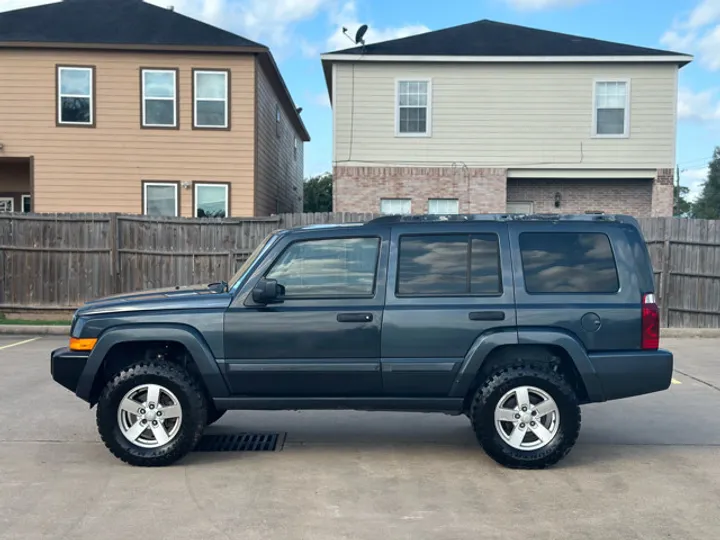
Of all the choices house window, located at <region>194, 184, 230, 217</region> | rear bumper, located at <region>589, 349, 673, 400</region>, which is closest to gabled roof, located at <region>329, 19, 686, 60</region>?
house window, located at <region>194, 184, 230, 217</region>

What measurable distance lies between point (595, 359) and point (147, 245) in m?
10.9

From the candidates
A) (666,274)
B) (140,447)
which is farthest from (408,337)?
(666,274)

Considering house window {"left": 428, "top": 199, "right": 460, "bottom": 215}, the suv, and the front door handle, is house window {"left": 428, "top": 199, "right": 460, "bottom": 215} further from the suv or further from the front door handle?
the front door handle

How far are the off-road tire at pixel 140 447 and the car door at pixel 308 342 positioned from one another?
360 mm

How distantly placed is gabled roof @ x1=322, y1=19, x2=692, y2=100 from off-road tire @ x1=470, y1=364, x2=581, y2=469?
46.7 feet

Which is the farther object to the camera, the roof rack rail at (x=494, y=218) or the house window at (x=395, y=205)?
Result: the house window at (x=395, y=205)

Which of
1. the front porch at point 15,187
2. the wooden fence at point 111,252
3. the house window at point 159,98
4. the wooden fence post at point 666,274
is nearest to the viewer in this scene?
the wooden fence post at point 666,274

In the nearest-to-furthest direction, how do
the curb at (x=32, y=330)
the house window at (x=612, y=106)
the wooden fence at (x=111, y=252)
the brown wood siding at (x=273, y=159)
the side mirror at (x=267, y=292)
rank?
the side mirror at (x=267, y=292) → the curb at (x=32, y=330) → the wooden fence at (x=111, y=252) → the house window at (x=612, y=106) → the brown wood siding at (x=273, y=159)

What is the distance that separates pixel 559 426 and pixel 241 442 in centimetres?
277

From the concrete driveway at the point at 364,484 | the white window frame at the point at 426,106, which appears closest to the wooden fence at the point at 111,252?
the white window frame at the point at 426,106

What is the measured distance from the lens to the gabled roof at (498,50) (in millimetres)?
18641

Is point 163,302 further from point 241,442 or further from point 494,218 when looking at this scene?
point 494,218

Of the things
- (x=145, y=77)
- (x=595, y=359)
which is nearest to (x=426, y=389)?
(x=595, y=359)

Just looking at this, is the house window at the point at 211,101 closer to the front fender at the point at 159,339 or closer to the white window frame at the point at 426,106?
the white window frame at the point at 426,106
